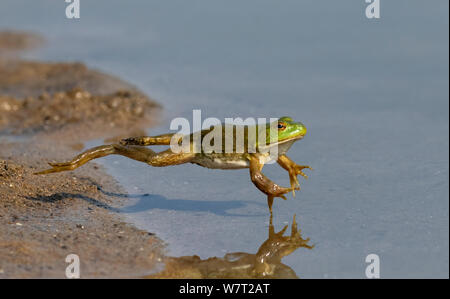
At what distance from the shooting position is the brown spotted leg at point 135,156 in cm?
626

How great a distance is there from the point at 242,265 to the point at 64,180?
2.53 meters

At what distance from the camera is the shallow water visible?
5.83 m

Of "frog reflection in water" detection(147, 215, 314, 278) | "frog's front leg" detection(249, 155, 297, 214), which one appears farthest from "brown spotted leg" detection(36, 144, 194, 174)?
"frog reflection in water" detection(147, 215, 314, 278)

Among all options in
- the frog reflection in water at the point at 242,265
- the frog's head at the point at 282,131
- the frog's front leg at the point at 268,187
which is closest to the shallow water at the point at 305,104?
the frog reflection in water at the point at 242,265

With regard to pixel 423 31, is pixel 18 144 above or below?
below

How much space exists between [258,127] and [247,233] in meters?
1.04

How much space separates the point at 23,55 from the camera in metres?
13.7

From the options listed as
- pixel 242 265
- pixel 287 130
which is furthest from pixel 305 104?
pixel 242 265

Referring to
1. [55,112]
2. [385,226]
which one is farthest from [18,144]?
[385,226]

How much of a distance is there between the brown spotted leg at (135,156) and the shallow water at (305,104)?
539 mm

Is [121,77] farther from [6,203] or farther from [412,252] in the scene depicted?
[412,252]

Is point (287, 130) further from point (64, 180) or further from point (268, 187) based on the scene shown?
point (64, 180)

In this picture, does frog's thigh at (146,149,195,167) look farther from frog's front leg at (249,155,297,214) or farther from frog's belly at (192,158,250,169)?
frog's front leg at (249,155,297,214)

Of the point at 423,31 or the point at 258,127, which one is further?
the point at 423,31
